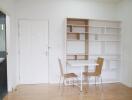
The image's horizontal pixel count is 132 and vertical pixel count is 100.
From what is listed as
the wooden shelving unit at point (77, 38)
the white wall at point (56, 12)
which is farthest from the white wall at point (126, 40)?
the wooden shelving unit at point (77, 38)

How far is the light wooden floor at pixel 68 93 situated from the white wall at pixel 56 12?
0.78m

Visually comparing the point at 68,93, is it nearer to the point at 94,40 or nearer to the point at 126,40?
the point at 94,40

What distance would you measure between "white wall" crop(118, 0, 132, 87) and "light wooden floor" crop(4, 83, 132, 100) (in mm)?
399

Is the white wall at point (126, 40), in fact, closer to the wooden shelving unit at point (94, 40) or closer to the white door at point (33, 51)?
the wooden shelving unit at point (94, 40)

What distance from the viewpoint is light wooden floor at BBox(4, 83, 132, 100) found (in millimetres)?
4105

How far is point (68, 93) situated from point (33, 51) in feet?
5.87

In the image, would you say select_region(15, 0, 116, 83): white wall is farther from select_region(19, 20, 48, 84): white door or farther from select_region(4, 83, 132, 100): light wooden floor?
select_region(4, 83, 132, 100): light wooden floor

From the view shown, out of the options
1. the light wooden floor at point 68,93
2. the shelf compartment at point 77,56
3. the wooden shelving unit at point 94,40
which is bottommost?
the light wooden floor at point 68,93

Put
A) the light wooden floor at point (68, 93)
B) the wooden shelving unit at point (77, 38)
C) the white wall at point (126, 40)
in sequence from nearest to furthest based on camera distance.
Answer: the light wooden floor at point (68, 93) < the white wall at point (126, 40) < the wooden shelving unit at point (77, 38)

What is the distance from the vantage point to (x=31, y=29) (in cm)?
525

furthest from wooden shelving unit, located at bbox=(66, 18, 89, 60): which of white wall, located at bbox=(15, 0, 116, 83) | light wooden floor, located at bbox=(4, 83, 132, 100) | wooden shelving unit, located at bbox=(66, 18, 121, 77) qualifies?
light wooden floor, located at bbox=(4, 83, 132, 100)

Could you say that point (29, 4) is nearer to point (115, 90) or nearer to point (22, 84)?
point (22, 84)

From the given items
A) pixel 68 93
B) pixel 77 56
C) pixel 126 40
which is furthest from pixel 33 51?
pixel 126 40

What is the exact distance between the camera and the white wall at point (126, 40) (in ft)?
16.7
